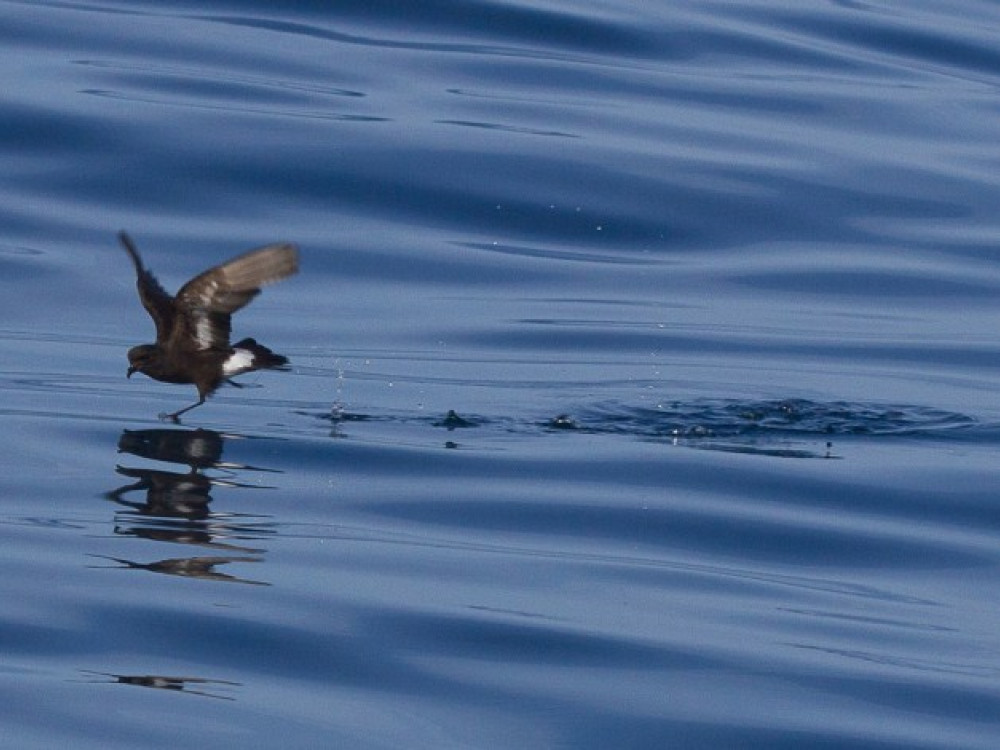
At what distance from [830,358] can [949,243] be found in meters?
4.06

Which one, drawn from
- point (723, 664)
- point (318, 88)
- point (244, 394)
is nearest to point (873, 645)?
point (723, 664)

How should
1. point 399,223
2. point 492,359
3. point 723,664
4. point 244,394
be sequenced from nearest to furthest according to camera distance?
point 723,664
point 244,394
point 492,359
point 399,223

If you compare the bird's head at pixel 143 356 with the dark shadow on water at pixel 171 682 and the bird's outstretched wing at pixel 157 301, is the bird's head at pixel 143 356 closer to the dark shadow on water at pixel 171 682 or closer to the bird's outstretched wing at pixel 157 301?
the bird's outstretched wing at pixel 157 301

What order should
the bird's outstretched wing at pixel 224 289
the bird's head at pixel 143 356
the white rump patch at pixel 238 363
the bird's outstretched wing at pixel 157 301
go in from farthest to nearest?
the bird's head at pixel 143 356
the white rump patch at pixel 238 363
the bird's outstretched wing at pixel 157 301
the bird's outstretched wing at pixel 224 289

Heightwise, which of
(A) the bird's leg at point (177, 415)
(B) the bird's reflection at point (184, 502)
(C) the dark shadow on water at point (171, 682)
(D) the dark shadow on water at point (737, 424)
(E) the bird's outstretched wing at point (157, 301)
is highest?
(E) the bird's outstretched wing at point (157, 301)

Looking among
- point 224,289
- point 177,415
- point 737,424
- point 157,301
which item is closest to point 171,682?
point 224,289

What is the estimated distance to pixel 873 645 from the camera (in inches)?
247

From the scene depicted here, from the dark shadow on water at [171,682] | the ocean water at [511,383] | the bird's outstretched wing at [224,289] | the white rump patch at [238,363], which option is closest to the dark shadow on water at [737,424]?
the ocean water at [511,383]

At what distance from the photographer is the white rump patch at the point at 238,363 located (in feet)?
30.3

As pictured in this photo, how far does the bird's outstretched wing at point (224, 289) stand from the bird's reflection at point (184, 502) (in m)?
0.46

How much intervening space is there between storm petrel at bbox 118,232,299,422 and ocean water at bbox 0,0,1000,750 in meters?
0.26

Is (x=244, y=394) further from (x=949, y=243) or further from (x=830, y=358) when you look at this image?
(x=949, y=243)

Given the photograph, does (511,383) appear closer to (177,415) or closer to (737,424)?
(737,424)

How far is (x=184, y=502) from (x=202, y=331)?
5.82 ft
